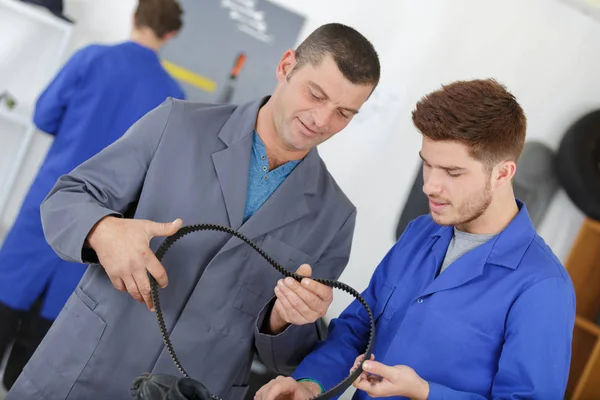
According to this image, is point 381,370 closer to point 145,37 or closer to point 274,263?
point 274,263

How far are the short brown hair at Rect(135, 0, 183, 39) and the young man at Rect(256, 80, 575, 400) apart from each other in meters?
1.58

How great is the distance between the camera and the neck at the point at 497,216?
134 cm

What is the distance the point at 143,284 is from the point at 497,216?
0.70 metres

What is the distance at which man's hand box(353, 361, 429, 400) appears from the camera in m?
1.13

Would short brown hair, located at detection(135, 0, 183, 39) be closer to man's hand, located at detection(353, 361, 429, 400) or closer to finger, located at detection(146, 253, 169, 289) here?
finger, located at detection(146, 253, 169, 289)

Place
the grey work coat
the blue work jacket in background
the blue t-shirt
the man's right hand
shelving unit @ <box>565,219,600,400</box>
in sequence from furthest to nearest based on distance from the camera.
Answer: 1. shelving unit @ <box>565,219,600,400</box>
2. the blue work jacket in background
3. the blue t-shirt
4. the grey work coat
5. the man's right hand

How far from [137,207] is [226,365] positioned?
425 millimetres

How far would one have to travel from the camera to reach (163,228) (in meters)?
1.22

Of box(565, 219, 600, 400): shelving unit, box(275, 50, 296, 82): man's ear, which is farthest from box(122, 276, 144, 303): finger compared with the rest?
box(565, 219, 600, 400): shelving unit

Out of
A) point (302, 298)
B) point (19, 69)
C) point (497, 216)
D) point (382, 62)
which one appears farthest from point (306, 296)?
point (19, 69)

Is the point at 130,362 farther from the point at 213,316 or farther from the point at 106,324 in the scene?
the point at 213,316

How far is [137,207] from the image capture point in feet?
4.88

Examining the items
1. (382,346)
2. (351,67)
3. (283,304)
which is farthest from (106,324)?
(351,67)

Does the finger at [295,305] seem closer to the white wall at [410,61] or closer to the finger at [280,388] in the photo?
the finger at [280,388]
